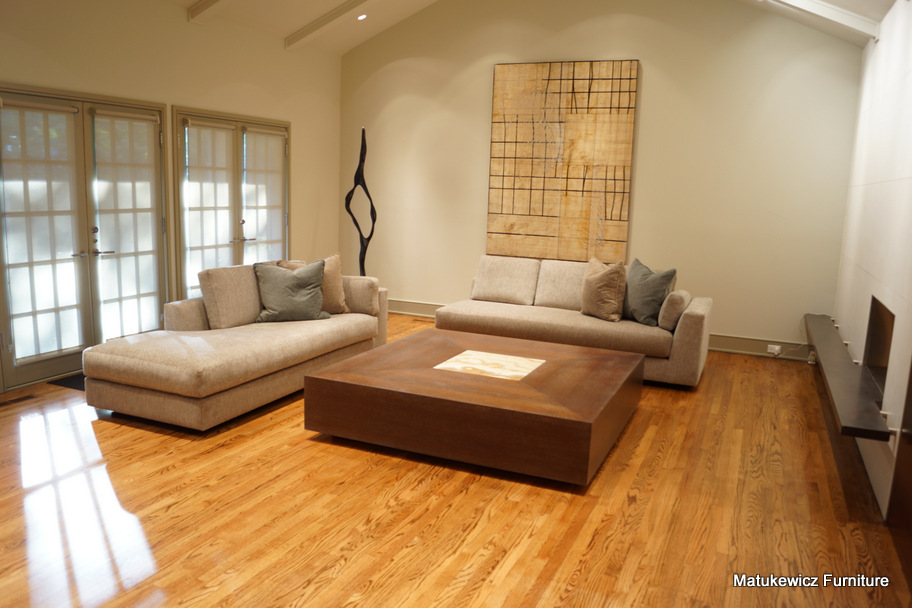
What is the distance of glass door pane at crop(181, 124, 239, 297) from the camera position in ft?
18.4

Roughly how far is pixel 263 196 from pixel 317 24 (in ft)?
5.32

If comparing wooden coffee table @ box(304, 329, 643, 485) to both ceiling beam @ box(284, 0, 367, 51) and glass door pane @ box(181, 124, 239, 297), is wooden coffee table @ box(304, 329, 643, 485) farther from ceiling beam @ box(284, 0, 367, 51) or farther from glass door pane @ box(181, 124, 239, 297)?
ceiling beam @ box(284, 0, 367, 51)

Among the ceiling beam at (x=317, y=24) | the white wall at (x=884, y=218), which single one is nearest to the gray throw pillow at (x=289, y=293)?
the ceiling beam at (x=317, y=24)

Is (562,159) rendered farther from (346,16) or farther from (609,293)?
(346,16)

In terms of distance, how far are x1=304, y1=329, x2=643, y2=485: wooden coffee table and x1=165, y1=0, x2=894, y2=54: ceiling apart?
281 centimetres

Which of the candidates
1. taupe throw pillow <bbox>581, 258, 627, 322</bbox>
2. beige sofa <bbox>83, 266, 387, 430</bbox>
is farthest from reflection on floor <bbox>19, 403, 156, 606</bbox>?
taupe throw pillow <bbox>581, 258, 627, 322</bbox>

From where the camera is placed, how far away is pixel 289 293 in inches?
185

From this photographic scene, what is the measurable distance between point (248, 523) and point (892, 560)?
2443 mm

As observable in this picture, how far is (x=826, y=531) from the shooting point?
2.81m

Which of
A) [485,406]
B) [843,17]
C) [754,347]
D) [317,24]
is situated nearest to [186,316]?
[485,406]

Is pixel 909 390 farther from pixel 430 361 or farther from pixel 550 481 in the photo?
pixel 430 361

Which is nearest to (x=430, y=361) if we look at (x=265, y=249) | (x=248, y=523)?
→ (x=248, y=523)

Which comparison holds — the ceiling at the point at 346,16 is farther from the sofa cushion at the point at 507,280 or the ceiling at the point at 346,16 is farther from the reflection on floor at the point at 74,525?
the reflection on floor at the point at 74,525

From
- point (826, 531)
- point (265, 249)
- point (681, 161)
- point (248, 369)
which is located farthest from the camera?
point (265, 249)
